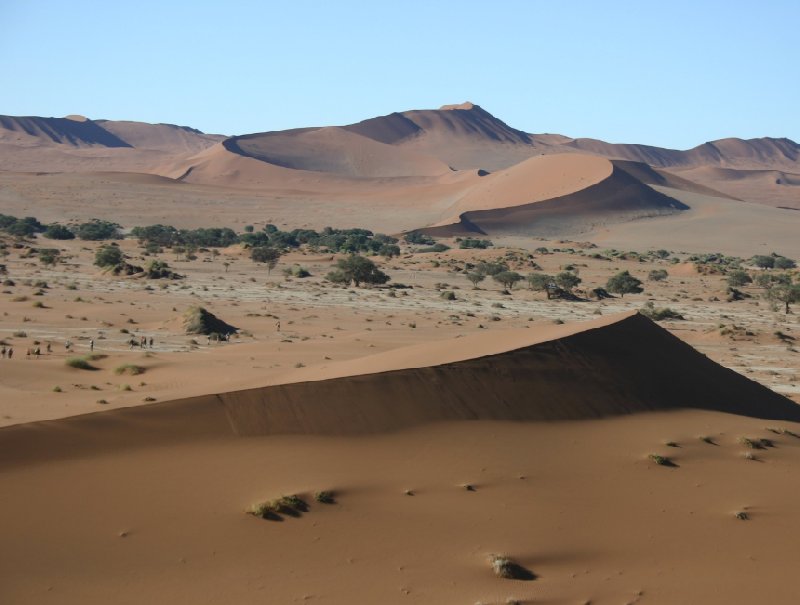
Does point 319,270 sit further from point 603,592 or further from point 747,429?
point 603,592

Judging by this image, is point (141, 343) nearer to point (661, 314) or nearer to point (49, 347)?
point (49, 347)

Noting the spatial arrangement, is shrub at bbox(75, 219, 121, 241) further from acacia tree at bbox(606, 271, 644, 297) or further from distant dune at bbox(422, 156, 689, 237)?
acacia tree at bbox(606, 271, 644, 297)

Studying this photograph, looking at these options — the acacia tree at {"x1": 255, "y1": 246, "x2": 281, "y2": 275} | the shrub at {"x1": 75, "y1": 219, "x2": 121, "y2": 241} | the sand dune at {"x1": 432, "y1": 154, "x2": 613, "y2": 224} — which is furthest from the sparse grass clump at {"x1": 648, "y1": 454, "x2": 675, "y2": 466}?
the sand dune at {"x1": 432, "y1": 154, "x2": 613, "y2": 224}

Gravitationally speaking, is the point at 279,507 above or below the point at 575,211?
A: below

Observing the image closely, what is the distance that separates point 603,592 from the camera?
9961 mm

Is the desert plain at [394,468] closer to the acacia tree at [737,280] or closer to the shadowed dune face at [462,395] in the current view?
the shadowed dune face at [462,395]

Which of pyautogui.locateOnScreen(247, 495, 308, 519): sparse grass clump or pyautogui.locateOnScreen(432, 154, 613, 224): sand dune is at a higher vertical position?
pyautogui.locateOnScreen(432, 154, 613, 224): sand dune

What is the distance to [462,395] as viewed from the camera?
599 inches

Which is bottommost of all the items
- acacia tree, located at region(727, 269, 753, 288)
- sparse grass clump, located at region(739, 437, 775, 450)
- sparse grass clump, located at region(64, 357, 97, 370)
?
sparse grass clump, located at region(64, 357, 97, 370)

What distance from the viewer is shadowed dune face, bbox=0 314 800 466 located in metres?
12.5

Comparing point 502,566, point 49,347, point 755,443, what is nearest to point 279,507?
point 502,566

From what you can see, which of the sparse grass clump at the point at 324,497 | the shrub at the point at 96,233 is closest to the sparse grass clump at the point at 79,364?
the sparse grass clump at the point at 324,497

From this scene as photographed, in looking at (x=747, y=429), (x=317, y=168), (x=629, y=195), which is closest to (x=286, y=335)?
(x=747, y=429)

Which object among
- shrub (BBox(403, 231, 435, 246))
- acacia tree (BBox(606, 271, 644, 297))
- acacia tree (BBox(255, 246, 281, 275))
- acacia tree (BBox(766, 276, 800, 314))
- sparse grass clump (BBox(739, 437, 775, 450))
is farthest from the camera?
shrub (BBox(403, 231, 435, 246))
